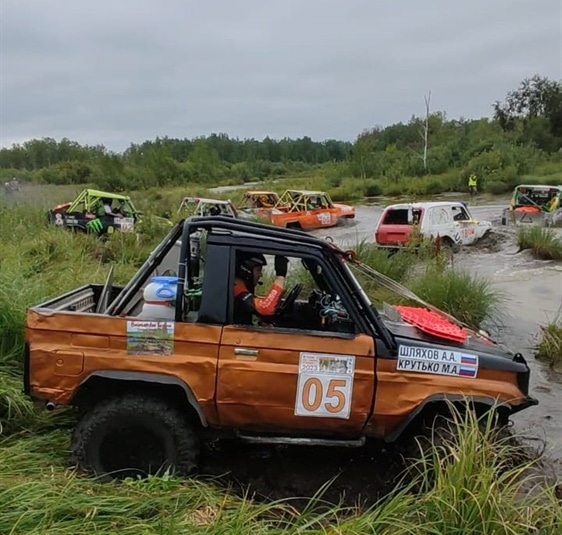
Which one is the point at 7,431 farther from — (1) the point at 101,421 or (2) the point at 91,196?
(2) the point at 91,196

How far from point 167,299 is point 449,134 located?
63.0 metres

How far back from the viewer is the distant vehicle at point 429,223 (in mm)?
15867

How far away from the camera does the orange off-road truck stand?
4.10 metres

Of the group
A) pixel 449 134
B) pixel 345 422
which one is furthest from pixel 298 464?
pixel 449 134

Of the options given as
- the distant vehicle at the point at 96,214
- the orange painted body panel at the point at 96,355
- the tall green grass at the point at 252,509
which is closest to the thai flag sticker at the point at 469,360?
the tall green grass at the point at 252,509

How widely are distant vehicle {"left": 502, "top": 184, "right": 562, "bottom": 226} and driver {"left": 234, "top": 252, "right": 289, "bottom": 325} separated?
17.1 meters

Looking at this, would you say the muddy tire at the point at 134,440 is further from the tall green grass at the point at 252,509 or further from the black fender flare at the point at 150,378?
the tall green grass at the point at 252,509

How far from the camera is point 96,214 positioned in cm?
1731

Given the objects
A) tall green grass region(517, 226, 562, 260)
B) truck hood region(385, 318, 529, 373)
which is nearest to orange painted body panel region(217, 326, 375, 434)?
truck hood region(385, 318, 529, 373)

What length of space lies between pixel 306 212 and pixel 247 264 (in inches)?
718

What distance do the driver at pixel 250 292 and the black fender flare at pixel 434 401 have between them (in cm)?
115

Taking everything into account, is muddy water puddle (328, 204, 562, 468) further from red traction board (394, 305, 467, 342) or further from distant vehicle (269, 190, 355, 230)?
red traction board (394, 305, 467, 342)

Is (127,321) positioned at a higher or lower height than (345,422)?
higher

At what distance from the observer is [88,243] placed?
13.6 metres
